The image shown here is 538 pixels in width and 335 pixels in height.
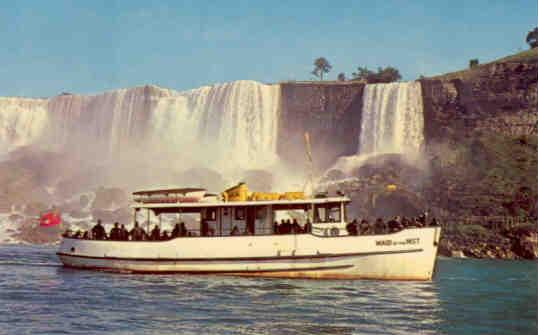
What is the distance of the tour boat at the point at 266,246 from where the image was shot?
1160 inches

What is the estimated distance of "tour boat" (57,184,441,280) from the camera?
29.5 metres

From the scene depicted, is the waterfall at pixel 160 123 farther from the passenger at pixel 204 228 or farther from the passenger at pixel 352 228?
the passenger at pixel 352 228

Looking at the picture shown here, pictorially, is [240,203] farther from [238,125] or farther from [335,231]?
[238,125]

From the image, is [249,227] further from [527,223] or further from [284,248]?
[527,223]

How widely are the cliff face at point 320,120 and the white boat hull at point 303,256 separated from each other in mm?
54870

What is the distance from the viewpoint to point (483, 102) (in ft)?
260

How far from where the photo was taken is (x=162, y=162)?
92750 mm

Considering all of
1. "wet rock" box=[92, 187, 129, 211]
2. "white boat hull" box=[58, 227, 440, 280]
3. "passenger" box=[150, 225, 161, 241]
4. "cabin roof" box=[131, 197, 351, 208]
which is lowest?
"white boat hull" box=[58, 227, 440, 280]

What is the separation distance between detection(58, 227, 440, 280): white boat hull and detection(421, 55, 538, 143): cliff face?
167 ft

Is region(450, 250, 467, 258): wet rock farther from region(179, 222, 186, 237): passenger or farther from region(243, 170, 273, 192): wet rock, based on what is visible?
region(179, 222, 186, 237): passenger

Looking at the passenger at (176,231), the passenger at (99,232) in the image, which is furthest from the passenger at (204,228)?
the passenger at (99,232)

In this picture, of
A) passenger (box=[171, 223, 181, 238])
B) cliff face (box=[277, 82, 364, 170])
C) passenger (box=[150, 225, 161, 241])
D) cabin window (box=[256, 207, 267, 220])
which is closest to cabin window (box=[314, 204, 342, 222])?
cabin window (box=[256, 207, 267, 220])


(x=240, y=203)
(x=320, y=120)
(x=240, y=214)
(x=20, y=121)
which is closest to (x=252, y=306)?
(x=240, y=203)

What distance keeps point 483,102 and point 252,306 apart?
206 feet
